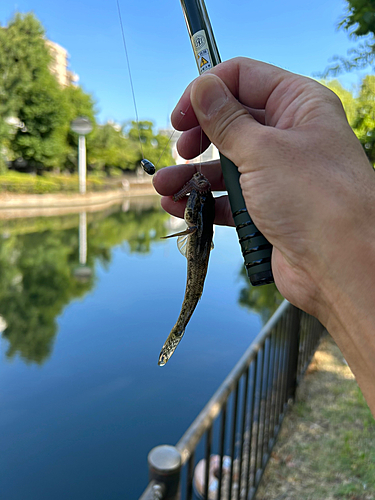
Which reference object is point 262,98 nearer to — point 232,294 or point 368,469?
point 368,469

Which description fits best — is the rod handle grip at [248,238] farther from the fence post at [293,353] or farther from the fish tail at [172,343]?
the fence post at [293,353]

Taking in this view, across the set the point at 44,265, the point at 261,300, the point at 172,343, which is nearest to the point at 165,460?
the point at 172,343

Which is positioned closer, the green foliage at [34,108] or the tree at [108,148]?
the green foliage at [34,108]

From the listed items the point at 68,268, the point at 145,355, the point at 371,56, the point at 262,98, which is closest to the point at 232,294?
the point at 145,355

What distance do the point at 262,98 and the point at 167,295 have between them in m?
8.72

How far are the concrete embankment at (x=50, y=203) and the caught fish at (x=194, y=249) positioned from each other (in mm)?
18123

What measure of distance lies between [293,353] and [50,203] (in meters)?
23.6

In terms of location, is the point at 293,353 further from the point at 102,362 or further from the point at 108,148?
the point at 108,148

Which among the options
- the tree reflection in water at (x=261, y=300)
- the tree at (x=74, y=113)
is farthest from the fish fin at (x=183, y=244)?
the tree at (x=74, y=113)

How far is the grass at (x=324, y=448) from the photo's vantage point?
303cm

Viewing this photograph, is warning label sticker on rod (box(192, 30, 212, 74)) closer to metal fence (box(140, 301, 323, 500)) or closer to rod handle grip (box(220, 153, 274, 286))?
rod handle grip (box(220, 153, 274, 286))

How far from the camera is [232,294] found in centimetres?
959

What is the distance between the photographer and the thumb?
3.36 feet

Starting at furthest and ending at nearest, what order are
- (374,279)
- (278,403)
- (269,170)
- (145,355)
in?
1. (145,355)
2. (278,403)
3. (269,170)
4. (374,279)
